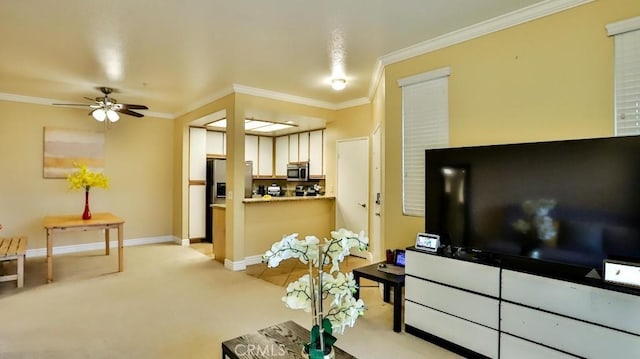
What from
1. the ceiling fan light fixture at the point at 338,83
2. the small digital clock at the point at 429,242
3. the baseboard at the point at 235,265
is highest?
the ceiling fan light fixture at the point at 338,83

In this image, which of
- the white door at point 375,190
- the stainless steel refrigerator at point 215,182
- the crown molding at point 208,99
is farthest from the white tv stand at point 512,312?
the stainless steel refrigerator at point 215,182

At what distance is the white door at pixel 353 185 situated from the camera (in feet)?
18.2

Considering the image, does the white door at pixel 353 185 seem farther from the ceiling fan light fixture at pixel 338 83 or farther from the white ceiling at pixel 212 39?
the ceiling fan light fixture at pixel 338 83

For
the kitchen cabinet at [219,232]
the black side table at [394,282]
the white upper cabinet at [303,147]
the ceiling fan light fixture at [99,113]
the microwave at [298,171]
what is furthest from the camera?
the white upper cabinet at [303,147]

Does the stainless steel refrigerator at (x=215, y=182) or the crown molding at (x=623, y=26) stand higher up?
the crown molding at (x=623, y=26)

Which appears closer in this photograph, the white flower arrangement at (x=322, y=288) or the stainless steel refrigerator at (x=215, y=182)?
the white flower arrangement at (x=322, y=288)

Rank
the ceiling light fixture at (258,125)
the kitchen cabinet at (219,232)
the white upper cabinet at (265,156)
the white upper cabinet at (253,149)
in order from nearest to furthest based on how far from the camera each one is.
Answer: the kitchen cabinet at (219,232) → the ceiling light fixture at (258,125) → the white upper cabinet at (253,149) → the white upper cabinet at (265,156)

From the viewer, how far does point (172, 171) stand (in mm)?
7125

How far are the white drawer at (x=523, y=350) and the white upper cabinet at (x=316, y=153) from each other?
4.84 metres

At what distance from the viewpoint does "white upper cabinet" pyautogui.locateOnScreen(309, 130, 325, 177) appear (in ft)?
22.7

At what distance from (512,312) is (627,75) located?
1.74m

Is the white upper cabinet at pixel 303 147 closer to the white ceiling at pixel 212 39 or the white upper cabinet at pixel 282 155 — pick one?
the white upper cabinet at pixel 282 155

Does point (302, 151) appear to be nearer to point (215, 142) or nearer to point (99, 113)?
point (215, 142)

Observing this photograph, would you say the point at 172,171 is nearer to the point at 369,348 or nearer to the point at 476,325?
the point at 369,348
